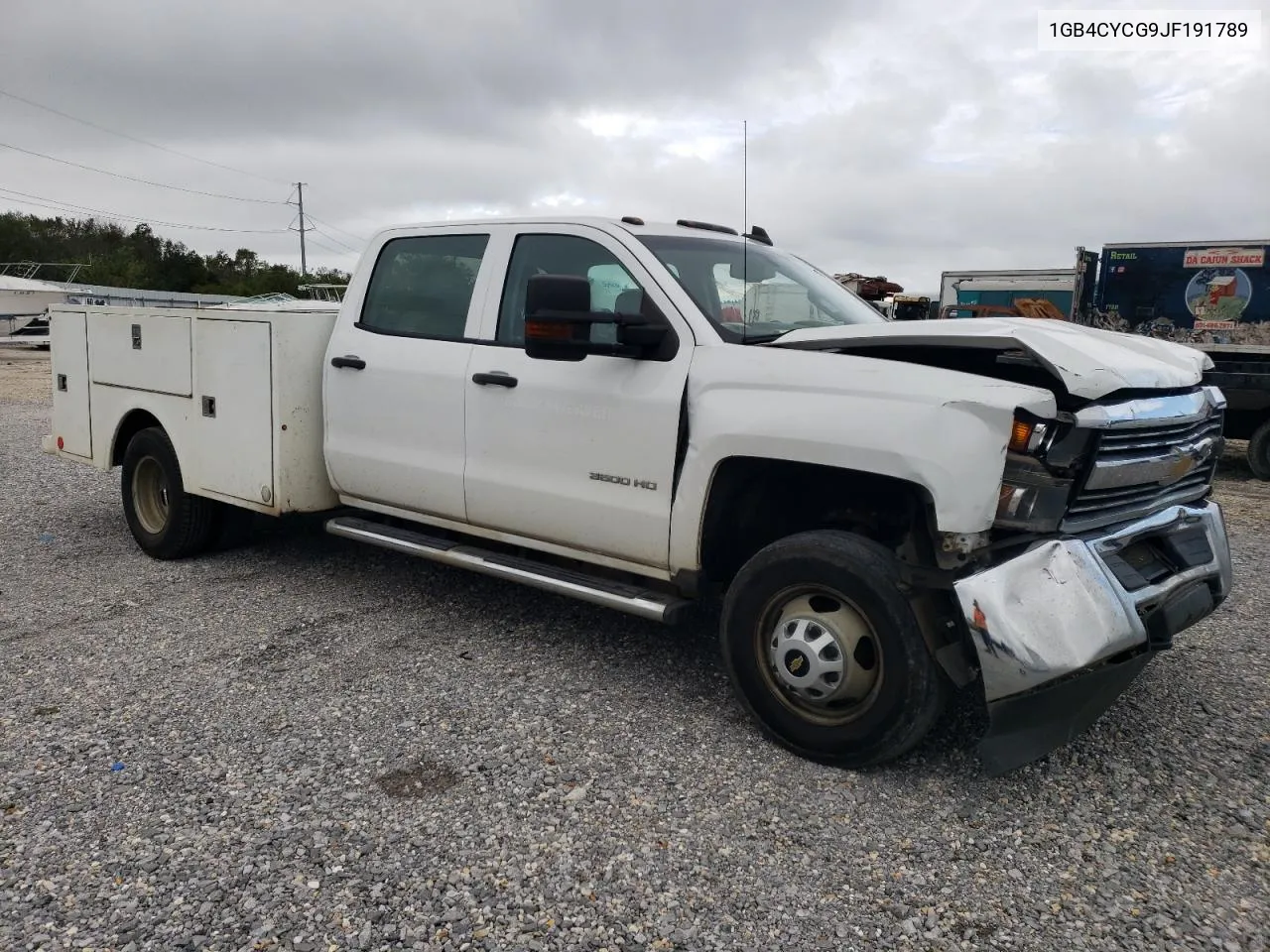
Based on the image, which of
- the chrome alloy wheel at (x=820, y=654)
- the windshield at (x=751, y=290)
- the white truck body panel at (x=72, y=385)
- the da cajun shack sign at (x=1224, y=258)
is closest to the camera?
the chrome alloy wheel at (x=820, y=654)

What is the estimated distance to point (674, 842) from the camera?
9.96 ft

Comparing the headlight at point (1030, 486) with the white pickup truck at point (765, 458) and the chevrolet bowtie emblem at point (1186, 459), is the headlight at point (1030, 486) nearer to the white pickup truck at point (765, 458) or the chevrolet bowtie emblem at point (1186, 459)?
the white pickup truck at point (765, 458)

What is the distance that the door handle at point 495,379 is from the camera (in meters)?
4.34

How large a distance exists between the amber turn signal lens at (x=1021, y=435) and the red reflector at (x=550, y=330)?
64.7 inches

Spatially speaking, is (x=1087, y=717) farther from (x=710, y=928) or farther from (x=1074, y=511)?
(x=710, y=928)

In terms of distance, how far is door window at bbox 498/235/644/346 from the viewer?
13.6 feet

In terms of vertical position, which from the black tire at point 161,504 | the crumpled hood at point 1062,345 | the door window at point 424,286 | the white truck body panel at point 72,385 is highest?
the door window at point 424,286

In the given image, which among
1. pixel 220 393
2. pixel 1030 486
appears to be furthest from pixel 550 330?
pixel 220 393

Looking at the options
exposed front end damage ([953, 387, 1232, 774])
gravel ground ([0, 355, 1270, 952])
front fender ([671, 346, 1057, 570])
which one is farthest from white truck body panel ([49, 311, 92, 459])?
exposed front end damage ([953, 387, 1232, 774])

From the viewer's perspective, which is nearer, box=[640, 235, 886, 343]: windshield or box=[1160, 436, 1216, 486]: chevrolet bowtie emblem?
box=[1160, 436, 1216, 486]: chevrolet bowtie emblem

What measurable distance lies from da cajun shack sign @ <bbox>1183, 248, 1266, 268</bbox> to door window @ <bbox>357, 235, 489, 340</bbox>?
13.6 meters

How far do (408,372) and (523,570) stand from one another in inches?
46.5

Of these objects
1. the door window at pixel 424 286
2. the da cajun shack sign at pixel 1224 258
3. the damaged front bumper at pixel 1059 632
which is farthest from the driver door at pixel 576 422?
the da cajun shack sign at pixel 1224 258

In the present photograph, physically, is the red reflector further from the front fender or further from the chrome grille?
the chrome grille
